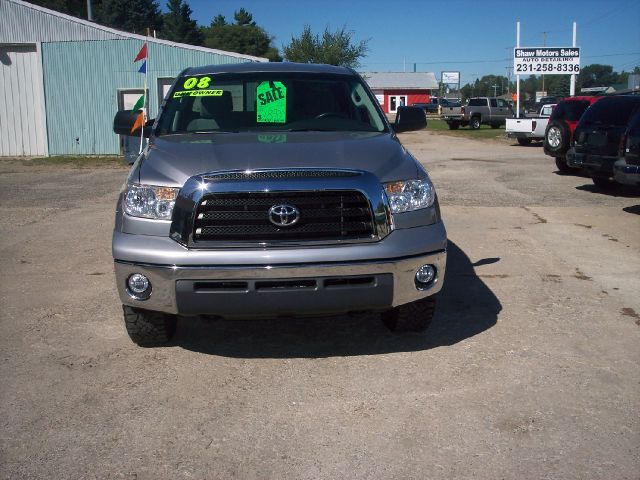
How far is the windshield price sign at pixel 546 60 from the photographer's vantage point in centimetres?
3516

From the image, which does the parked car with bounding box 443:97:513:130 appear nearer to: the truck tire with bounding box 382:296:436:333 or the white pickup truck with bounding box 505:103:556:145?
the white pickup truck with bounding box 505:103:556:145

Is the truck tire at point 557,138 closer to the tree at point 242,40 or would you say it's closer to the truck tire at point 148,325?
the truck tire at point 148,325

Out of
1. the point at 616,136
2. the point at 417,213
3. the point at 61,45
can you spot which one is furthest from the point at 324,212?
the point at 61,45

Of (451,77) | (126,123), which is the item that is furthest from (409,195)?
(451,77)

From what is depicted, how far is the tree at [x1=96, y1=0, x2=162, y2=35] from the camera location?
275 ft

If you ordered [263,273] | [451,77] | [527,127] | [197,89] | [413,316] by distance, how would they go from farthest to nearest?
[451,77] < [527,127] < [197,89] < [413,316] < [263,273]

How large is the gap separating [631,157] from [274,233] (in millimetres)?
7251

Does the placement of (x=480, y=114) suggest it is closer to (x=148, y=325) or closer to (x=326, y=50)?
(x=326, y=50)

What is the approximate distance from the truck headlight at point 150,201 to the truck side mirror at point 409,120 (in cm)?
253

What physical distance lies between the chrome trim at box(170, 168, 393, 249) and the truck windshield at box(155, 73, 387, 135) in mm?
1134

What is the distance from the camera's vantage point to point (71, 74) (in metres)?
21.6

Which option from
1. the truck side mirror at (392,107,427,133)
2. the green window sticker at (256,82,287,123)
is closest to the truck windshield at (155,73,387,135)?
the green window sticker at (256,82,287,123)

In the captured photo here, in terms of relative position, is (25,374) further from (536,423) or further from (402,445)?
(536,423)

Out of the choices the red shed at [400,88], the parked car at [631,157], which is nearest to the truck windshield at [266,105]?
the parked car at [631,157]
